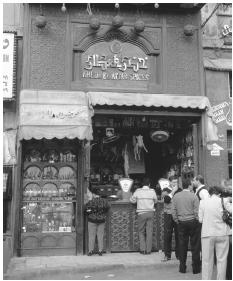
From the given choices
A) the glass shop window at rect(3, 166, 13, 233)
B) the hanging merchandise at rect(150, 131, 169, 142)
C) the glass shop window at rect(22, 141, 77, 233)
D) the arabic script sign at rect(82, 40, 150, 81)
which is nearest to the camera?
the glass shop window at rect(22, 141, 77, 233)

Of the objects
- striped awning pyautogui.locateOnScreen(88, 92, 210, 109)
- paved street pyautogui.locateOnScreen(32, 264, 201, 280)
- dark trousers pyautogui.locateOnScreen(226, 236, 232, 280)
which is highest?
striped awning pyautogui.locateOnScreen(88, 92, 210, 109)

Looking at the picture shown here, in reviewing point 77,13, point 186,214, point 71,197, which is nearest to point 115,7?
point 77,13

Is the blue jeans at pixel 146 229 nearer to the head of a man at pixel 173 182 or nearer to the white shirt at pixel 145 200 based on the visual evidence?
the white shirt at pixel 145 200

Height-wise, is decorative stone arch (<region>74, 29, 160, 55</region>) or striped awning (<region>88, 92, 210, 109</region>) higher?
decorative stone arch (<region>74, 29, 160, 55</region>)

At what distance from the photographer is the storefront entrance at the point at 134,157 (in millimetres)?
10438

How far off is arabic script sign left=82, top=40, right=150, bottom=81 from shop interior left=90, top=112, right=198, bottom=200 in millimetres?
1205

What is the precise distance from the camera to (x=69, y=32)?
36.4 feet

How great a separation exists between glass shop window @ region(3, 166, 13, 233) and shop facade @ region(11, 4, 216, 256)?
2.50 feet

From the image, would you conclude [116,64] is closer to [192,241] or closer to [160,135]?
[160,135]

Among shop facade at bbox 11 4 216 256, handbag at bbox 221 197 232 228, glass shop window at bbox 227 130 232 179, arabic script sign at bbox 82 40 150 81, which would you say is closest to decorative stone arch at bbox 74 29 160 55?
shop facade at bbox 11 4 216 256

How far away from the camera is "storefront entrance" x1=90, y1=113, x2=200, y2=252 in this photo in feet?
34.2

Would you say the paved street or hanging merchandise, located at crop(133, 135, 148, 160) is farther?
hanging merchandise, located at crop(133, 135, 148, 160)

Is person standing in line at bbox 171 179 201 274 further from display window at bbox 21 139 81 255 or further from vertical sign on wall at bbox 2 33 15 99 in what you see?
vertical sign on wall at bbox 2 33 15 99

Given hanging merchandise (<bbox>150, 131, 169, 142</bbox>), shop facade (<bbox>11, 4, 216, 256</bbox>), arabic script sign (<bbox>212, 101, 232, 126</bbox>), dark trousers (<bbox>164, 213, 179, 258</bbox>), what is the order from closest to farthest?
1. dark trousers (<bbox>164, 213, 179, 258</bbox>)
2. shop facade (<bbox>11, 4, 216, 256</bbox>)
3. arabic script sign (<bbox>212, 101, 232, 126</bbox>)
4. hanging merchandise (<bbox>150, 131, 169, 142</bbox>)
